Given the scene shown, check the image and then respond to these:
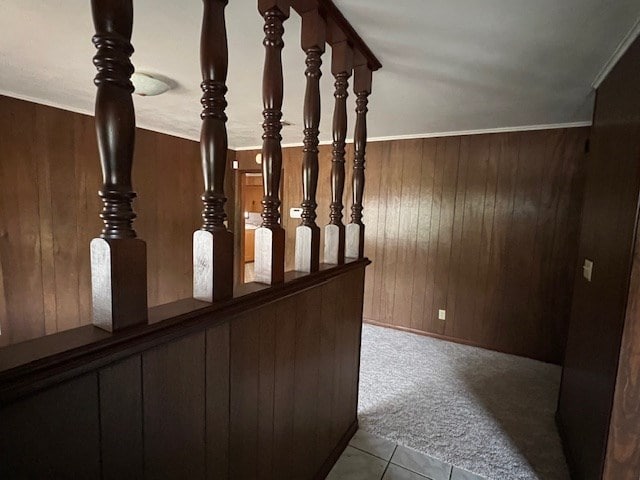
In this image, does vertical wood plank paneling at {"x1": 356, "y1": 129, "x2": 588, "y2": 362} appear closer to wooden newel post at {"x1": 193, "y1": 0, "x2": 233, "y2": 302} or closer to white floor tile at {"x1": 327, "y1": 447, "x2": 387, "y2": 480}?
white floor tile at {"x1": 327, "y1": 447, "x2": 387, "y2": 480}

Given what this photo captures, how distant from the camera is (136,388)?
0.71 m

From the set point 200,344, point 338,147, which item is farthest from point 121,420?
point 338,147

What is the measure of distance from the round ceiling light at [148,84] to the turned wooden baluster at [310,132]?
1.30m

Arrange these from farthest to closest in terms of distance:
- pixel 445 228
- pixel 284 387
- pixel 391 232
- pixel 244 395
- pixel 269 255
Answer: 1. pixel 391 232
2. pixel 445 228
3. pixel 284 387
4. pixel 269 255
5. pixel 244 395

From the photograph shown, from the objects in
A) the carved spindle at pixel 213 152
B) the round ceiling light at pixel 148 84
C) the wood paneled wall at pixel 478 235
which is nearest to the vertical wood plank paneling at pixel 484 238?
the wood paneled wall at pixel 478 235

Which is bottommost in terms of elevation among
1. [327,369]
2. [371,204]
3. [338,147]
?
[327,369]

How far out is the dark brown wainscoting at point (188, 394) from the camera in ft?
1.84

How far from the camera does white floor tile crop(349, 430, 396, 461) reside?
181cm

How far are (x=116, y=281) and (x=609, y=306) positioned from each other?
1.81 m

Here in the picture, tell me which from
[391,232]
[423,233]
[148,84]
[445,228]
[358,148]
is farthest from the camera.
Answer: [391,232]

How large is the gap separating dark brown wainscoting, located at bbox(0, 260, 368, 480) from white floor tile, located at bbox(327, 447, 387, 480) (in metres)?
0.12

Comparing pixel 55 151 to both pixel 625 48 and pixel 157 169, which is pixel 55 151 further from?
pixel 625 48

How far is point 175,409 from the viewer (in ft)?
2.65

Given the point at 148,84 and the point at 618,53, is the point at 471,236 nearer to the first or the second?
the point at 618,53
